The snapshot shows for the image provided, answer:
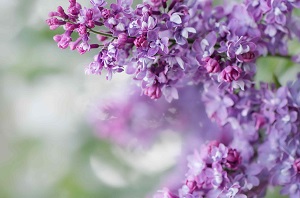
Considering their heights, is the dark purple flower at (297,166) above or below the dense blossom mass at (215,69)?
below

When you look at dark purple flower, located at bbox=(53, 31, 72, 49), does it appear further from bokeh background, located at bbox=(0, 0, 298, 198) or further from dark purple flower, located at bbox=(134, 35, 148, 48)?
bokeh background, located at bbox=(0, 0, 298, 198)

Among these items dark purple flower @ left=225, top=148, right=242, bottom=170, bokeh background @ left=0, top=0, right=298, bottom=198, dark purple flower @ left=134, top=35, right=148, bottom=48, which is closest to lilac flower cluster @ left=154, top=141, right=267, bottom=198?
dark purple flower @ left=225, top=148, right=242, bottom=170

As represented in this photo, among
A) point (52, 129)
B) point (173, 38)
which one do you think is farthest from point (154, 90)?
point (52, 129)

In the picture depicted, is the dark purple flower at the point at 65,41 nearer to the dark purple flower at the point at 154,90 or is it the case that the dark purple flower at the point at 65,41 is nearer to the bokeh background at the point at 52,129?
the dark purple flower at the point at 154,90

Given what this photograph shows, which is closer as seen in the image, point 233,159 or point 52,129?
point 233,159

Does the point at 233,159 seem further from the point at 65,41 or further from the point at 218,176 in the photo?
the point at 65,41

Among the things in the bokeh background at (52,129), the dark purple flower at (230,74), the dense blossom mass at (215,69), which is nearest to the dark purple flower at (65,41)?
the dense blossom mass at (215,69)
